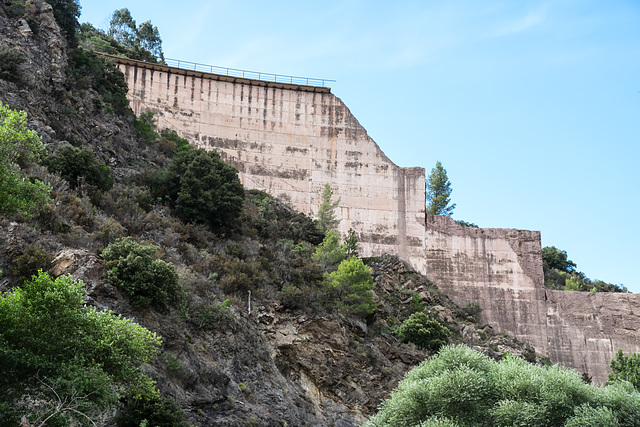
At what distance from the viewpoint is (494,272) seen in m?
48.6

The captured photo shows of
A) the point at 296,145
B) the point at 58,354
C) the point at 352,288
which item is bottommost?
the point at 58,354

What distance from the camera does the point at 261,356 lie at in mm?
30750

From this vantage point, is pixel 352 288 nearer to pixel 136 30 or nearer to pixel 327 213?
pixel 327 213

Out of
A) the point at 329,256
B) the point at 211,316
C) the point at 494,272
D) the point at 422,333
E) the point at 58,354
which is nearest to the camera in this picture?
the point at 58,354

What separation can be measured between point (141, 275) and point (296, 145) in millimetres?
25511

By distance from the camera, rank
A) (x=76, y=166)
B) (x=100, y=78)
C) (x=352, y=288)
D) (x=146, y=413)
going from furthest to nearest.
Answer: (x=100, y=78) → (x=352, y=288) → (x=76, y=166) → (x=146, y=413)

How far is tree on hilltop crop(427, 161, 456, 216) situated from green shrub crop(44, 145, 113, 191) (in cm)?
3384

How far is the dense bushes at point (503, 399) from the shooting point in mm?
23578

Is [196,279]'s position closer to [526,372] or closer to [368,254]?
[526,372]

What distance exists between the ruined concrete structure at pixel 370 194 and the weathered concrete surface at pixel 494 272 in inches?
2.5

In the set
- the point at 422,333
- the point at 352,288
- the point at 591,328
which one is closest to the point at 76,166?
the point at 352,288

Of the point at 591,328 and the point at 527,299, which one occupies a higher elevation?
the point at 527,299

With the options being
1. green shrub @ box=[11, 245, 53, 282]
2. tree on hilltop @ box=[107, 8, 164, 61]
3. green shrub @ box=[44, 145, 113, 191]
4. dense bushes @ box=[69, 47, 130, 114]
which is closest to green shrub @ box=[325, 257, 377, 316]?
green shrub @ box=[44, 145, 113, 191]

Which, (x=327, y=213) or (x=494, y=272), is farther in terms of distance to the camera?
(x=494, y=272)
